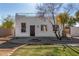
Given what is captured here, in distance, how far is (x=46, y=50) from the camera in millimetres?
9047

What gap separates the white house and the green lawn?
0.31 m

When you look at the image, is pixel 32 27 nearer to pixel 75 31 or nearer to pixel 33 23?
pixel 33 23

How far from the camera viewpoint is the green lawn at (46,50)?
8.94 meters

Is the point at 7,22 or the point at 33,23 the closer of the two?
the point at 7,22

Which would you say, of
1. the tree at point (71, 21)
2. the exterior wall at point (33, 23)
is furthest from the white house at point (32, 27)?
the tree at point (71, 21)

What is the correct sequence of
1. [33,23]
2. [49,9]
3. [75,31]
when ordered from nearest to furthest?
1. [49,9]
2. [75,31]
3. [33,23]

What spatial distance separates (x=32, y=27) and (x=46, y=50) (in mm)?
703

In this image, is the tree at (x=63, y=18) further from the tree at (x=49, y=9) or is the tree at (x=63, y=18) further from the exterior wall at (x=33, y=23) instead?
the exterior wall at (x=33, y=23)

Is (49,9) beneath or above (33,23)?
above

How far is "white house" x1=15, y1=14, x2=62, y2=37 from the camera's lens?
916cm

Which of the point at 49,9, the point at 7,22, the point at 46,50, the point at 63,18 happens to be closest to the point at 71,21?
the point at 63,18

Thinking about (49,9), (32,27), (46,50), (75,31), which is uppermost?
(49,9)

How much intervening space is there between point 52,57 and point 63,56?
264 mm

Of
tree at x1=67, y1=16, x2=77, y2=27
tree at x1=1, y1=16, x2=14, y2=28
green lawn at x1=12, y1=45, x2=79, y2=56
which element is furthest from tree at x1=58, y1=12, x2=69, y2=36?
tree at x1=1, y1=16, x2=14, y2=28
